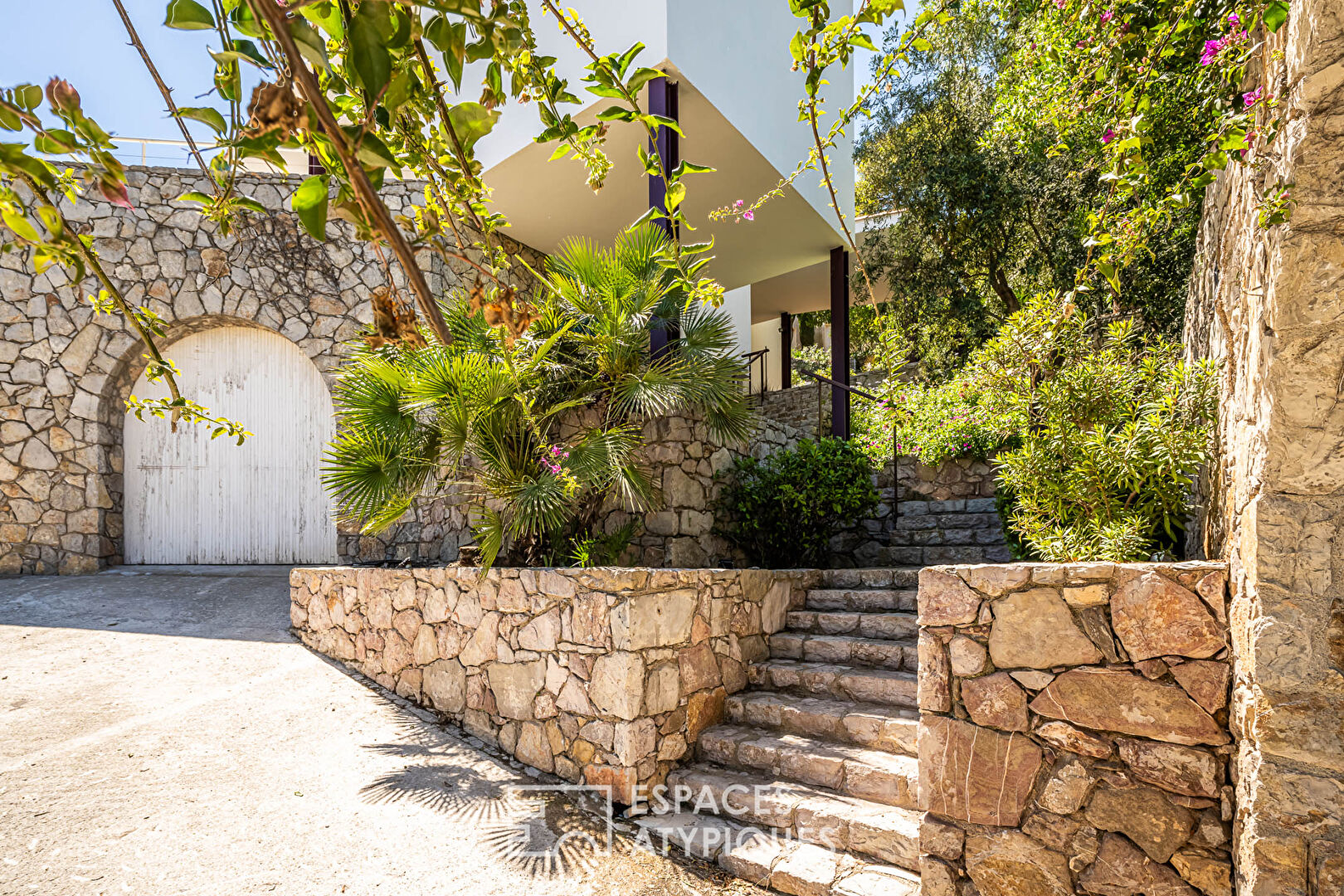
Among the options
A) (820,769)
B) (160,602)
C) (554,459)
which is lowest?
(820,769)

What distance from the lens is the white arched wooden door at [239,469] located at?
23.0ft

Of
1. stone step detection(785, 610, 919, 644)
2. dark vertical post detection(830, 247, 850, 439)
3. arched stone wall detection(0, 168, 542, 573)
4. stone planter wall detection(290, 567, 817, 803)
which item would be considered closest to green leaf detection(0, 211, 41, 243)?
stone planter wall detection(290, 567, 817, 803)

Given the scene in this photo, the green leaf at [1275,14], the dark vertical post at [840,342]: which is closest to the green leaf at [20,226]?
the green leaf at [1275,14]

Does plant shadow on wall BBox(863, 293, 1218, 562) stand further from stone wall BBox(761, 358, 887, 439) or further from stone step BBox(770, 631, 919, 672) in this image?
stone wall BBox(761, 358, 887, 439)

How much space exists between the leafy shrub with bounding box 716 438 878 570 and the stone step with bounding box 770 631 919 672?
1265 mm

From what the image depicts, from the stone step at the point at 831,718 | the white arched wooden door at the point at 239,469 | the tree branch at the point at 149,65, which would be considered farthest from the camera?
the white arched wooden door at the point at 239,469

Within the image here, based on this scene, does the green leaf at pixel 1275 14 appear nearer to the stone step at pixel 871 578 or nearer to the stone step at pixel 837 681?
the stone step at pixel 837 681

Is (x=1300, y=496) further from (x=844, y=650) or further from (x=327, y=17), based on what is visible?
(x=844, y=650)

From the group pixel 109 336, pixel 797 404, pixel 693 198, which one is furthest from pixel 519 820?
pixel 797 404

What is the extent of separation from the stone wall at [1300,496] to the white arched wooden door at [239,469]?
718 centimetres

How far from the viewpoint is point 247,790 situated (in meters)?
3.24

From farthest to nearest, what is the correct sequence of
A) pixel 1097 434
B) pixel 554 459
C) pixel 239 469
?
pixel 239 469, pixel 554 459, pixel 1097 434

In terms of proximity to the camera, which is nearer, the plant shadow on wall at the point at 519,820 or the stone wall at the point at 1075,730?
the stone wall at the point at 1075,730

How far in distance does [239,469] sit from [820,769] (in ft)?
21.2
